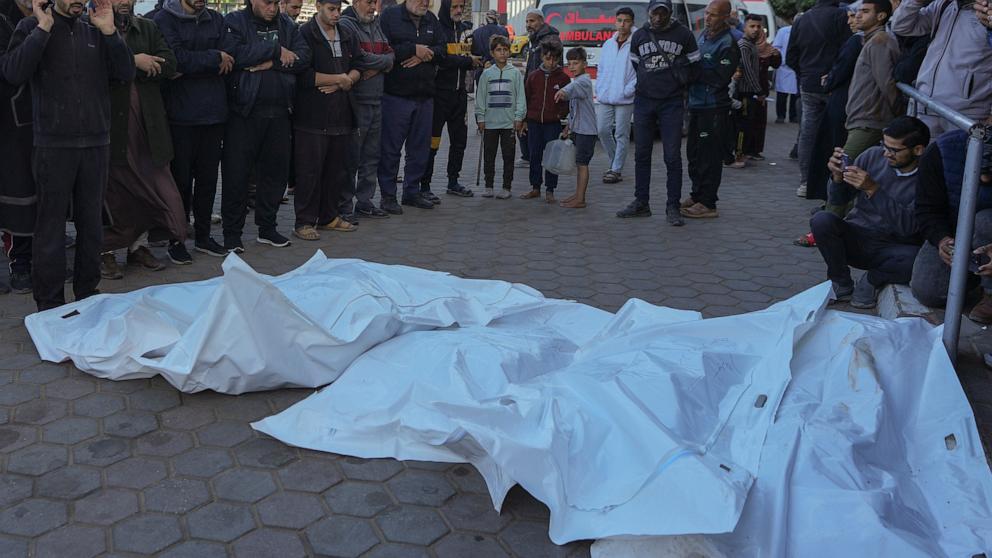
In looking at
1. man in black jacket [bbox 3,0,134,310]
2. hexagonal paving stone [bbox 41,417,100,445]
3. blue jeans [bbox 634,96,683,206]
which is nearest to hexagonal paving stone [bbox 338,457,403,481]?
hexagonal paving stone [bbox 41,417,100,445]

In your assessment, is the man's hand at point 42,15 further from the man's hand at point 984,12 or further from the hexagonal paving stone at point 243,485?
the man's hand at point 984,12

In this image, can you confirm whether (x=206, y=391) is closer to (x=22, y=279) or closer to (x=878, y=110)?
(x=22, y=279)

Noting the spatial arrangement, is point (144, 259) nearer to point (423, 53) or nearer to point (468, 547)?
point (423, 53)

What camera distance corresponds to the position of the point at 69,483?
3.12 m

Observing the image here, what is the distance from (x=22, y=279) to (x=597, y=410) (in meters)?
3.82

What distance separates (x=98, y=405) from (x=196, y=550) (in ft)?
4.27

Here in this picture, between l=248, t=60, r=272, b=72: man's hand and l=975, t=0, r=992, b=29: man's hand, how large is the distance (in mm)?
4281

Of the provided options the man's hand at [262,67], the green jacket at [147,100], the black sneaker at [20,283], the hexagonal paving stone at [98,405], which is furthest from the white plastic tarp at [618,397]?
the man's hand at [262,67]

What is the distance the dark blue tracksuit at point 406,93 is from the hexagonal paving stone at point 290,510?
16.4 feet

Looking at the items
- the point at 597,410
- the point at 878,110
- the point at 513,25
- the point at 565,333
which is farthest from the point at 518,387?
the point at 513,25

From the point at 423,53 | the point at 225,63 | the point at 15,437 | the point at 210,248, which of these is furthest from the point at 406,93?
the point at 15,437

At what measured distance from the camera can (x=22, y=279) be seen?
5219 mm

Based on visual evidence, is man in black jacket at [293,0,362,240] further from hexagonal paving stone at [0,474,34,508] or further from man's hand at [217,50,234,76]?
hexagonal paving stone at [0,474,34,508]

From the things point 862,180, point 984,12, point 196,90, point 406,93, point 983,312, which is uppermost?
point 984,12
